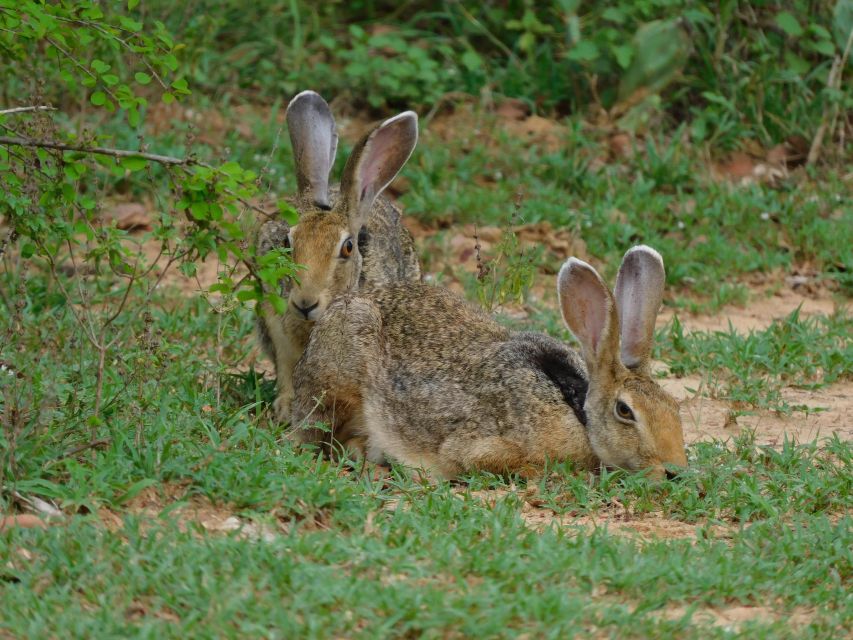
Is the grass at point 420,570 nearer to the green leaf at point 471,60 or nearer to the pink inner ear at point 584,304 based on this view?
the pink inner ear at point 584,304

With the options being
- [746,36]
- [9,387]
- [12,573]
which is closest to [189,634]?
[12,573]

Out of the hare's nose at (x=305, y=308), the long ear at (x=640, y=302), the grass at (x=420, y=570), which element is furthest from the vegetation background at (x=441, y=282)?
the long ear at (x=640, y=302)

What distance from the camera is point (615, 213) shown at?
380 inches

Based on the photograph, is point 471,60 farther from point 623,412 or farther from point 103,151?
point 103,151

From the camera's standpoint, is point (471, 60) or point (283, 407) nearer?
point (283, 407)

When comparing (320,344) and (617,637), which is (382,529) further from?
(320,344)

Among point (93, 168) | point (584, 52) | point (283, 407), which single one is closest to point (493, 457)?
point (283, 407)

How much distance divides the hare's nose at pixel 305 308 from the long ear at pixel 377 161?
0.67 m

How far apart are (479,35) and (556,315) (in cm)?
406

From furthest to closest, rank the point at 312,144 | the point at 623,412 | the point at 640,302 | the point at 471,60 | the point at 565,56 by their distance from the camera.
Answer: the point at 471,60
the point at 565,56
the point at 312,144
the point at 640,302
the point at 623,412

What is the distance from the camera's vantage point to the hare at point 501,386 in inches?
242

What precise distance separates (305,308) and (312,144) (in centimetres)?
121

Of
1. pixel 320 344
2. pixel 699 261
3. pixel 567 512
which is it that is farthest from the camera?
pixel 699 261

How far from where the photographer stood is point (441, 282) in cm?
905
